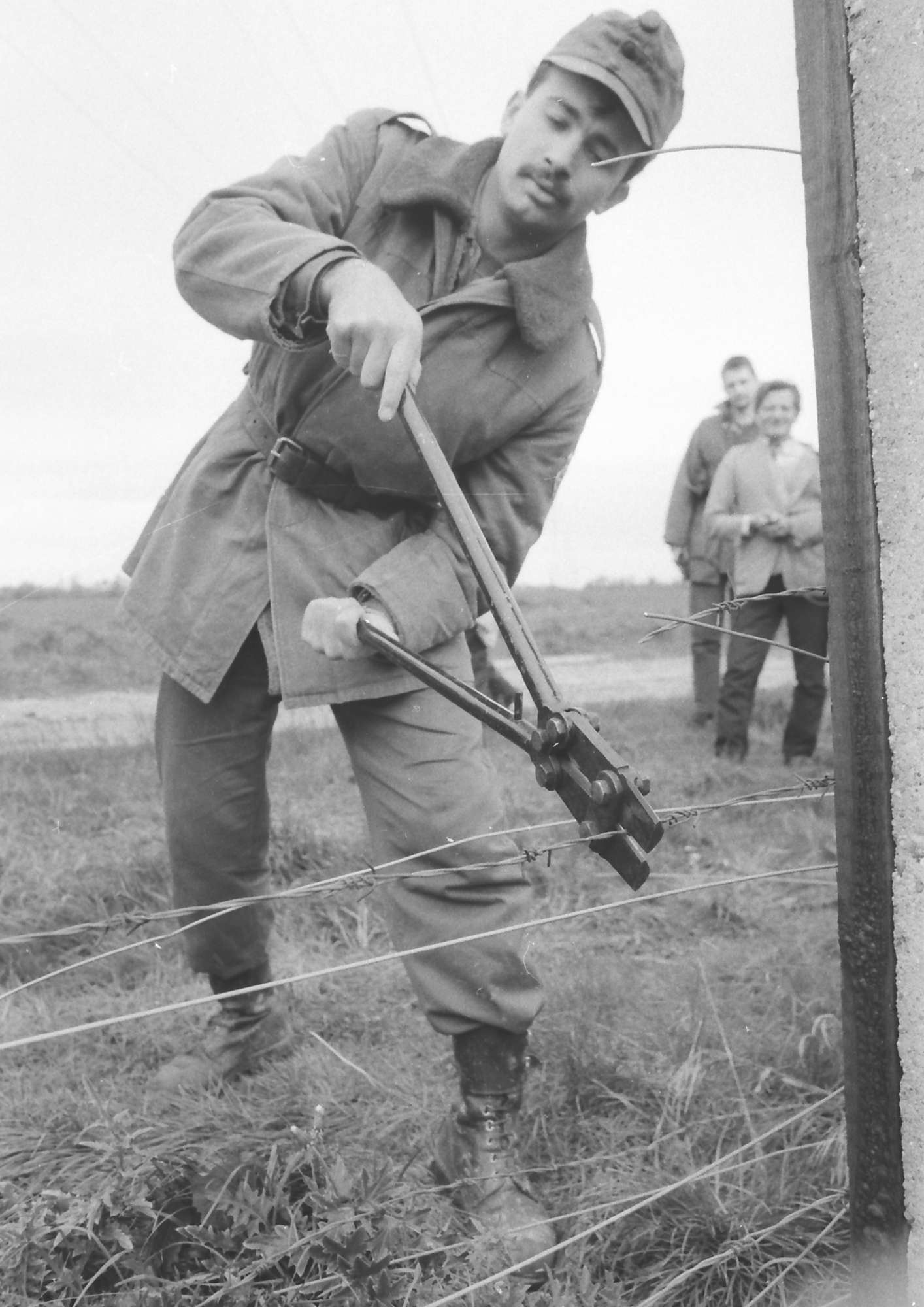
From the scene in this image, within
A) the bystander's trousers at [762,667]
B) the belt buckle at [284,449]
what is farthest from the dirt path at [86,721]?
the belt buckle at [284,449]

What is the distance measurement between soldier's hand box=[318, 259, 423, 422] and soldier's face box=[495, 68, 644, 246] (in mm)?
407

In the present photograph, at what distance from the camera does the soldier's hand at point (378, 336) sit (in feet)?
4.99

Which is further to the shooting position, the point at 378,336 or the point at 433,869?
the point at 433,869

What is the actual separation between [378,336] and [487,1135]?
1297 mm

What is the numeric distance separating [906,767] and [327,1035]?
1630 millimetres

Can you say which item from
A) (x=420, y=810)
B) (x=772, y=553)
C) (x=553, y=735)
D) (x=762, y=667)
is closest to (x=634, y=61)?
(x=553, y=735)

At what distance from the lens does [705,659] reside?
20.7 feet

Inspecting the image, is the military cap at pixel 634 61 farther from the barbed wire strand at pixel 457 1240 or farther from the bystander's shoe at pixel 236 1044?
the bystander's shoe at pixel 236 1044

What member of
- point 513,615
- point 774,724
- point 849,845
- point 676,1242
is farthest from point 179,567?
point 774,724

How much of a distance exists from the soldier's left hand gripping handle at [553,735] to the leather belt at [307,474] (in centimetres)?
46

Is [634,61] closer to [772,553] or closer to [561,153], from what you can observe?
[561,153]

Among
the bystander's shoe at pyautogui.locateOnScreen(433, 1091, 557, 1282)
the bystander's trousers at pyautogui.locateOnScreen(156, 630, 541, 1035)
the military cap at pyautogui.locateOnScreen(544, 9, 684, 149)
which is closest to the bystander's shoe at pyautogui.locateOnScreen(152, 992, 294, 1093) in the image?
the bystander's trousers at pyautogui.locateOnScreen(156, 630, 541, 1035)

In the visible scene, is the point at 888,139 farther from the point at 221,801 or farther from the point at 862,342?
the point at 221,801

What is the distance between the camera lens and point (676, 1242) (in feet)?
5.98
